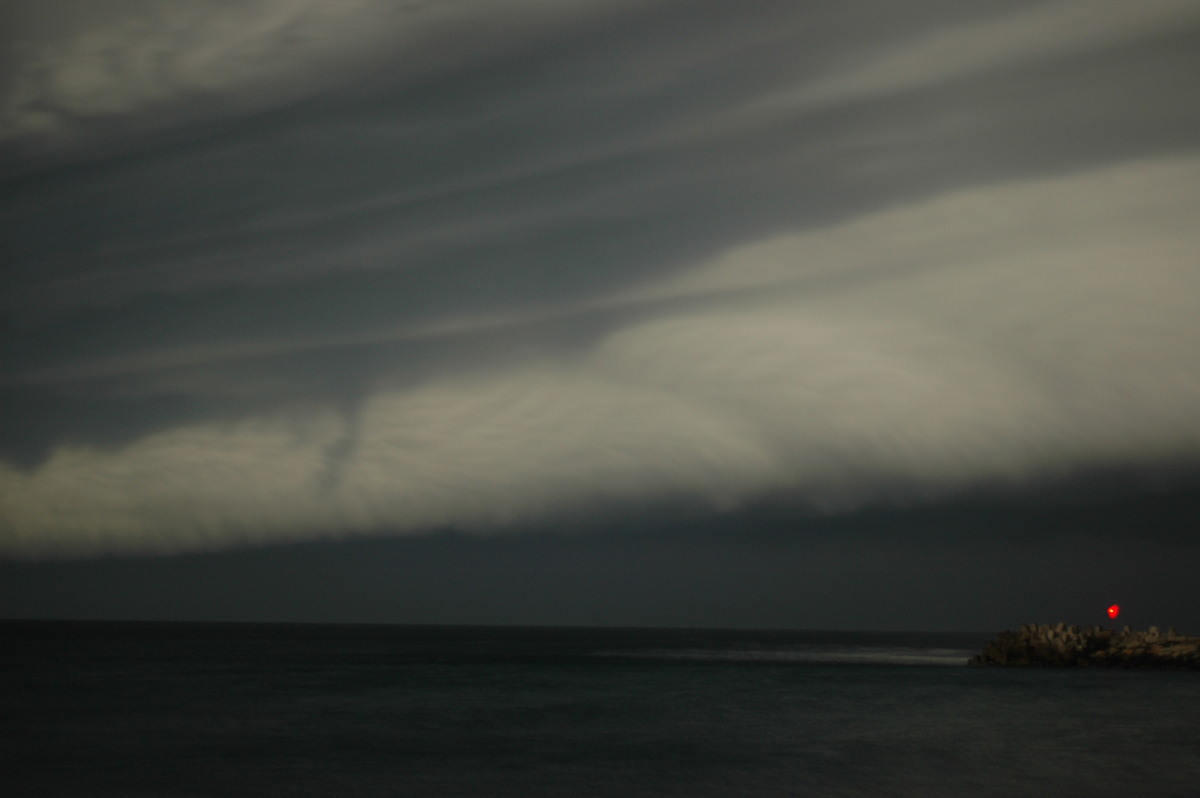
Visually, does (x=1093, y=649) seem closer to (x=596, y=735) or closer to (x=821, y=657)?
(x=821, y=657)

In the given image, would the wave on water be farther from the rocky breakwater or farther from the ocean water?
the ocean water

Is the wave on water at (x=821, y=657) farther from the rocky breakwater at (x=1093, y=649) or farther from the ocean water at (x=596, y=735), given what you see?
the ocean water at (x=596, y=735)

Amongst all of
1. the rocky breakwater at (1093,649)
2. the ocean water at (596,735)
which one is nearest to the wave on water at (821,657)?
the rocky breakwater at (1093,649)

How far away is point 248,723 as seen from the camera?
41.8 metres

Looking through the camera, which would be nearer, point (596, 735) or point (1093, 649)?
point (596, 735)

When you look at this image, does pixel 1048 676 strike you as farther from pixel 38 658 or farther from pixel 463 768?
pixel 38 658

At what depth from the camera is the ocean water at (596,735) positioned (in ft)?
93.9

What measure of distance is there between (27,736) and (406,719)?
1391cm

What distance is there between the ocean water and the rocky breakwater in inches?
221

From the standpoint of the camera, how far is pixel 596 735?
131ft

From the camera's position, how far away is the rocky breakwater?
250 feet

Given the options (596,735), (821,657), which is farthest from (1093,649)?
(596,735)

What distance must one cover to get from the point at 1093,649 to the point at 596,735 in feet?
180

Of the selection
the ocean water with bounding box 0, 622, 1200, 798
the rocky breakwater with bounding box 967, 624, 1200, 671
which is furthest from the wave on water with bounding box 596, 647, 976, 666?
the ocean water with bounding box 0, 622, 1200, 798
